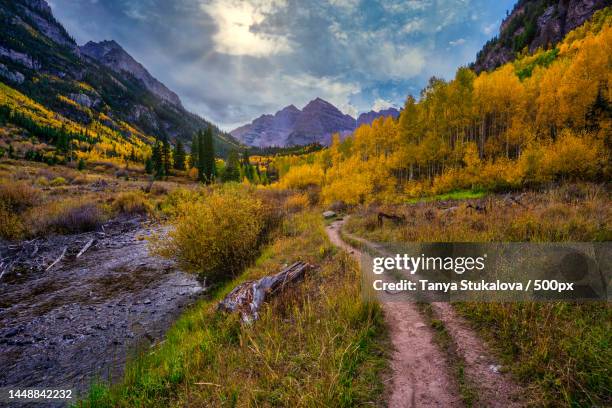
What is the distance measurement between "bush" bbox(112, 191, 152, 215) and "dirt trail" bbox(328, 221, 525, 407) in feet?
94.6

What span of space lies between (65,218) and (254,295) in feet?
65.5

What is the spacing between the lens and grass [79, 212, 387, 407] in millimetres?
3492

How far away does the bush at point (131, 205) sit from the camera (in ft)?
85.5

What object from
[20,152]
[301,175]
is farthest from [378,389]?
[20,152]

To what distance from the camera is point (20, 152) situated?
202ft

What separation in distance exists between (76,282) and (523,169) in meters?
36.5

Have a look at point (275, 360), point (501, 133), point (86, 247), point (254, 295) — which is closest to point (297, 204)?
point (86, 247)

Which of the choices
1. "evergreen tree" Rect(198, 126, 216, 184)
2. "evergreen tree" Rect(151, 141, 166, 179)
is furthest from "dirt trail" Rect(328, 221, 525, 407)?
"evergreen tree" Rect(151, 141, 166, 179)

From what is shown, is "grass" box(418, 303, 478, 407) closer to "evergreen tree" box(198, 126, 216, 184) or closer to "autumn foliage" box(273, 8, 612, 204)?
"autumn foliage" box(273, 8, 612, 204)

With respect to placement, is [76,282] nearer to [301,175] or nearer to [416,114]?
[416,114]

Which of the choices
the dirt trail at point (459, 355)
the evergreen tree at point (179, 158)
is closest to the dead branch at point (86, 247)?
the dirt trail at point (459, 355)

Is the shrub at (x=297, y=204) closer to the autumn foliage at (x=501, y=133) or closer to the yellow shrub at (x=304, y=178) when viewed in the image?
the autumn foliage at (x=501, y=133)

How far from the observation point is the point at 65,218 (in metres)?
18.4

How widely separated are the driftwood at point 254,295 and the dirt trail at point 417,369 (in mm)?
3196
